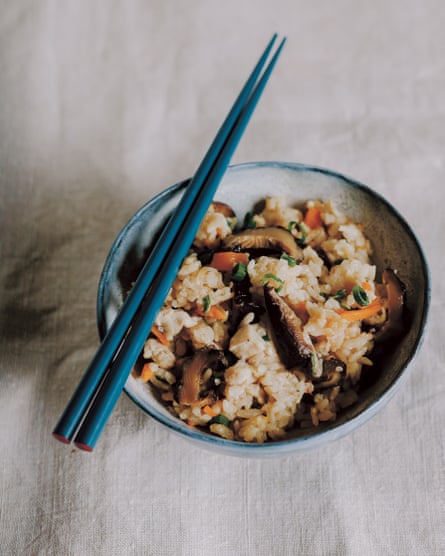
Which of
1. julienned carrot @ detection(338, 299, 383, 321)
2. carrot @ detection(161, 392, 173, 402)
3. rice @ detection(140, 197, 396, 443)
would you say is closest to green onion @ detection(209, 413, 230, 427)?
rice @ detection(140, 197, 396, 443)

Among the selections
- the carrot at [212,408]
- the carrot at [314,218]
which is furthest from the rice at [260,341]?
the carrot at [314,218]

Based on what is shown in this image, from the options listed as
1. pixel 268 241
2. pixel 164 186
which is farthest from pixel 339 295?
pixel 164 186

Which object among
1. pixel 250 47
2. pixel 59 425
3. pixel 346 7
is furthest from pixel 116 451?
pixel 346 7

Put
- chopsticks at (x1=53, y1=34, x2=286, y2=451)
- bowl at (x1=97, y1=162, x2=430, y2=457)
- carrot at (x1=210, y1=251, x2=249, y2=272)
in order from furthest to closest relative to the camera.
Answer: carrot at (x1=210, y1=251, x2=249, y2=272)
bowl at (x1=97, y1=162, x2=430, y2=457)
chopsticks at (x1=53, y1=34, x2=286, y2=451)

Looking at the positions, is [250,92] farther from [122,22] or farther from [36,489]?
[36,489]

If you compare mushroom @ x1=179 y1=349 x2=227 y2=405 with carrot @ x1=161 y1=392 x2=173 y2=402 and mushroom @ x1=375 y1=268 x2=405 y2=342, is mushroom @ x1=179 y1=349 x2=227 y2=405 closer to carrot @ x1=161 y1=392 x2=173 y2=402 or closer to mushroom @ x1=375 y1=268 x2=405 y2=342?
carrot @ x1=161 y1=392 x2=173 y2=402

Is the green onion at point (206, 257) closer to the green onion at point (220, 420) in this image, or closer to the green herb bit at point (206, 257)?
A: the green herb bit at point (206, 257)

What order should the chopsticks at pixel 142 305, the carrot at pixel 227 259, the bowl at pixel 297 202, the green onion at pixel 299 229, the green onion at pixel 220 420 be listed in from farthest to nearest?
the green onion at pixel 299 229
the carrot at pixel 227 259
the green onion at pixel 220 420
the bowl at pixel 297 202
the chopsticks at pixel 142 305
